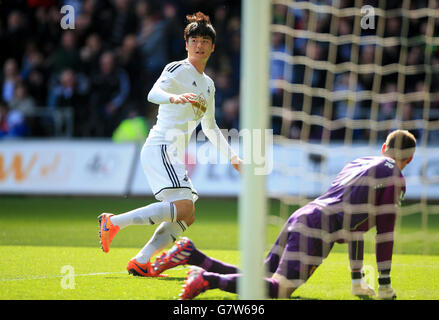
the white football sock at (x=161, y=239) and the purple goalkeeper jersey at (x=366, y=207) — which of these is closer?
the purple goalkeeper jersey at (x=366, y=207)

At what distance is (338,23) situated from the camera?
11.8m

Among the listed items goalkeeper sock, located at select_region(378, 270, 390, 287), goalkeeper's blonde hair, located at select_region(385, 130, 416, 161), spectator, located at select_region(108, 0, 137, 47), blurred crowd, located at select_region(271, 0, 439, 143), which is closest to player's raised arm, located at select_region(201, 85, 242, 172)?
goalkeeper's blonde hair, located at select_region(385, 130, 416, 161)

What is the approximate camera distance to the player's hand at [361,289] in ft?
15.0

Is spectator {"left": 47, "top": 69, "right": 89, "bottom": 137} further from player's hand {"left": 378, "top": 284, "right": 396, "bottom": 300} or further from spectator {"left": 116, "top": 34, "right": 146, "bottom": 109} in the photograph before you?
player's hand {"left": 378, "top": 284, "right": 396, "bottom": 300}

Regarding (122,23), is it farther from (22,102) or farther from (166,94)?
(166,94)

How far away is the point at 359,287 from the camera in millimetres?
→ 4613

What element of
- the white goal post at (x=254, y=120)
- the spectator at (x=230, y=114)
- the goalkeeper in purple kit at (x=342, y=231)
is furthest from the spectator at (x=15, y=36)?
the white goal post at (x=254, y=120)

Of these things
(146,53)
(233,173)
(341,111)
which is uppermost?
(146,53)

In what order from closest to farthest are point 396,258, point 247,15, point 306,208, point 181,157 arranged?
1. point 247,15
2. point 306,208
3. point 181,157
4. point 396,258

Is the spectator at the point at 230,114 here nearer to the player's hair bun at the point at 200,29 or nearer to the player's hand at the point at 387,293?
the player's hair bun at the point at 200,29

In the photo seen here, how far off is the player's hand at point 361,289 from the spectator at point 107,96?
346 inches
